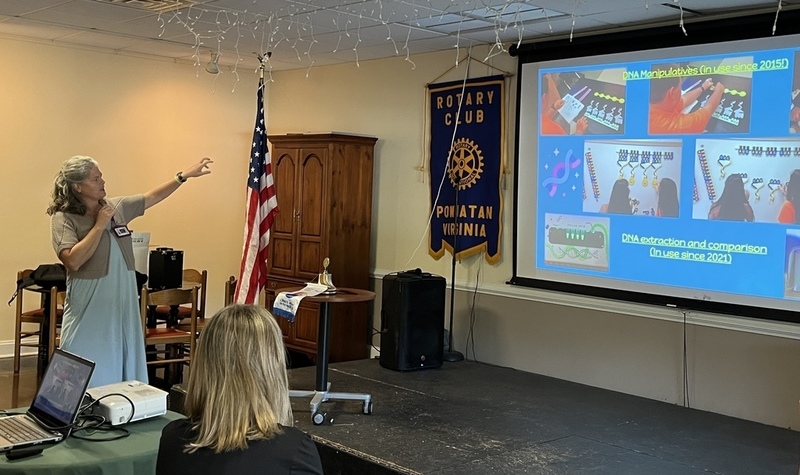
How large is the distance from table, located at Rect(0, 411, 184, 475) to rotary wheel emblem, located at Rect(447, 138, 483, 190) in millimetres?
4360

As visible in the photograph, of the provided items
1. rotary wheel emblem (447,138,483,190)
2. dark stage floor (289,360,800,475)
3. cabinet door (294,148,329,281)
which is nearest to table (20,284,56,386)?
cabinet door (294,148,329,281)

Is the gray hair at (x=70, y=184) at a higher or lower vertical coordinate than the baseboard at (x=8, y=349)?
higher

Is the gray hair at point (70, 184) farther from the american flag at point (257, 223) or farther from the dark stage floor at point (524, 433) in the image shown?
the american flag at point (257, 223)

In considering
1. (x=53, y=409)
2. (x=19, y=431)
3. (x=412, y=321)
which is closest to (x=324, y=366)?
(x=412, y=321)

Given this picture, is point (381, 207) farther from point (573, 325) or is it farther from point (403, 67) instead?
point (573, 325)

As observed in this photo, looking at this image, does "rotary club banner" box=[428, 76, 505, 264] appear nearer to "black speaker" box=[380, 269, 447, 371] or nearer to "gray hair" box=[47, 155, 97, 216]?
"black speaker" box=[380, 269, 447, 371]

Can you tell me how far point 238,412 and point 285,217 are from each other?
18.8 ft

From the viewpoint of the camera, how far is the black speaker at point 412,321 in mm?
6238

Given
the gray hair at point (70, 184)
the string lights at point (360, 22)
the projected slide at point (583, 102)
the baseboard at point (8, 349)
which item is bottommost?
the baseboard at point (8, 349)

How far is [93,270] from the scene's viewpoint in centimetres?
410

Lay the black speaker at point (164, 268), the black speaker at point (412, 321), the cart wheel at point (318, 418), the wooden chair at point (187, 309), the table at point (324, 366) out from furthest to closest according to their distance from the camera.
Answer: the wooden chair at point (187, 309) → the black speaker at point (164, 268) → the black speaker at point (412, 321) → the table at point (324, 366) → the cart wheel at point (318, 418)

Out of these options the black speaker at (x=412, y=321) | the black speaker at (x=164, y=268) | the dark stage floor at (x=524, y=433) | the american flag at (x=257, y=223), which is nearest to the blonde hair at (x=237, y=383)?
the dark stage floor at (x=524, y=433)

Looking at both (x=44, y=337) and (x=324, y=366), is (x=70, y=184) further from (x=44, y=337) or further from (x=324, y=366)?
(x=44, y=337)

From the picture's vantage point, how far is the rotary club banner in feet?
21.4
